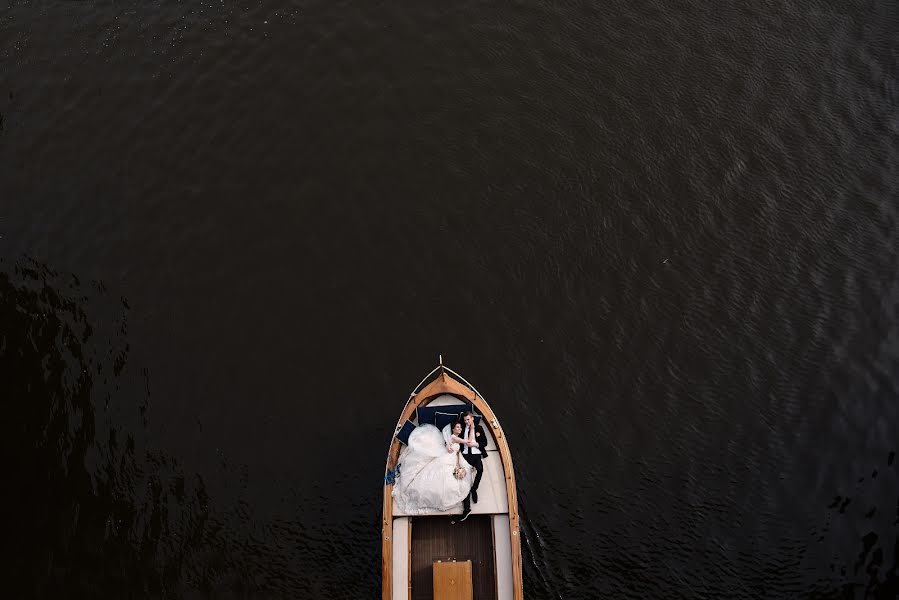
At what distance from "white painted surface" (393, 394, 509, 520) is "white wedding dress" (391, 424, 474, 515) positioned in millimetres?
199

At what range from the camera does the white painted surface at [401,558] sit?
18828 mm

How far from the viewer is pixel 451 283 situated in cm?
2497

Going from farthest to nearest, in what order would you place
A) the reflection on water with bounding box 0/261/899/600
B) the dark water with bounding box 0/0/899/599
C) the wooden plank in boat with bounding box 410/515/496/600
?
1. the dark water with bounding box 0/0/899/599
2. the reflection on water with bounding box 0/261/899/600
3. the wooden plank in boat with bounding box 410/515/496/600

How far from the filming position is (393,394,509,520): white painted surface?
19.6 m

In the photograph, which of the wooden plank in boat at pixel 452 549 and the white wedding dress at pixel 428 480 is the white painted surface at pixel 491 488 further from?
the wooden plank in boat at pixel 452 549

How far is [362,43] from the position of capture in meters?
30.3

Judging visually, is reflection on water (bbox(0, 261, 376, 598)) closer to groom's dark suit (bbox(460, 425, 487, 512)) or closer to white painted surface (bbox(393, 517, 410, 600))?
white painted surface (bbox(393, 517, 410, 600))

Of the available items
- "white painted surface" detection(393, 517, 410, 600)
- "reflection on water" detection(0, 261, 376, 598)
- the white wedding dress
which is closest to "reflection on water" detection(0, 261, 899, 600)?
"reflection on water" detection(0, 261, 376, 598)

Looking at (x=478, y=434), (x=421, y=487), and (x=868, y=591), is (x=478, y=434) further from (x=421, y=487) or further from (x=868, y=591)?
(x=868, y=591)

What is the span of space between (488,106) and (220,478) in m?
16.1

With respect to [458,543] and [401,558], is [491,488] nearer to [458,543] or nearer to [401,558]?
[458,543]

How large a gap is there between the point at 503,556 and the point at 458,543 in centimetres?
121

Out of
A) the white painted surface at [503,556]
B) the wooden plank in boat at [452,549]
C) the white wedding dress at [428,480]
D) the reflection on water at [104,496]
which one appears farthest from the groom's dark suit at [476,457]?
the reflection on water at [104,496]

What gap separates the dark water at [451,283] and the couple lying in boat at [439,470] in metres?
2.13
